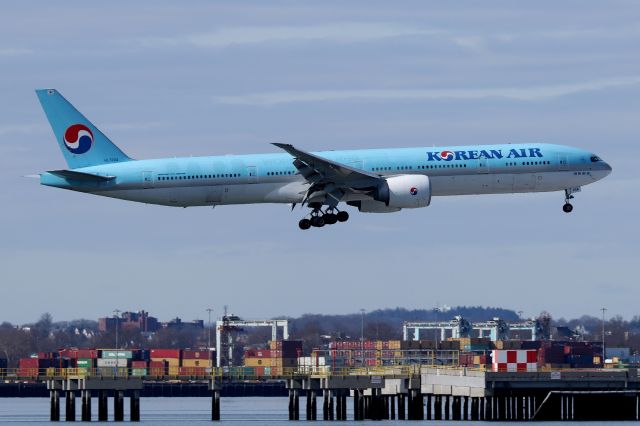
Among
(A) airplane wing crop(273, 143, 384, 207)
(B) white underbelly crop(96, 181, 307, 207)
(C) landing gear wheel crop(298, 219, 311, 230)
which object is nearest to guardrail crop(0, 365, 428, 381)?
(C) landing gear wheel crop(298, 219, 311, 230)

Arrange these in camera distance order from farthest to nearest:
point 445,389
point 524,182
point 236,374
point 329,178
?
point 236,374 → point 445,389 → point 524,182 → point 329,178

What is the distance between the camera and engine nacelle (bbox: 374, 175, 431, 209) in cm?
11738

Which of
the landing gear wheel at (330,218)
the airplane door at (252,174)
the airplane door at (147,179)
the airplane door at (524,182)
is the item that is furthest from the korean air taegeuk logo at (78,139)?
the airplane door at (524,182)

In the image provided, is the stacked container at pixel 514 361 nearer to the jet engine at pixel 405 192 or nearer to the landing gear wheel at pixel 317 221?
the jet engine at pixel 405 192

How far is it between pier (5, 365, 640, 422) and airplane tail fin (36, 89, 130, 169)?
2408cm

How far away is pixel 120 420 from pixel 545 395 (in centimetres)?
4039

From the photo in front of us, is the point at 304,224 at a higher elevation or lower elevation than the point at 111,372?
higher

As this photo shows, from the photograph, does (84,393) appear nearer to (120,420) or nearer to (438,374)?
(120,420)

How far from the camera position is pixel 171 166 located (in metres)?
121

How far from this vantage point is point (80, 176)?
393ft

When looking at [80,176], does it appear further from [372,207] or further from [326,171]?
[372,207]

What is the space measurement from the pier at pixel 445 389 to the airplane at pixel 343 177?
14.1 m

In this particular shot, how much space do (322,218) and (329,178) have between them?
495cm

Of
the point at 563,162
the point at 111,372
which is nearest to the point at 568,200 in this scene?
the point at 563,162
